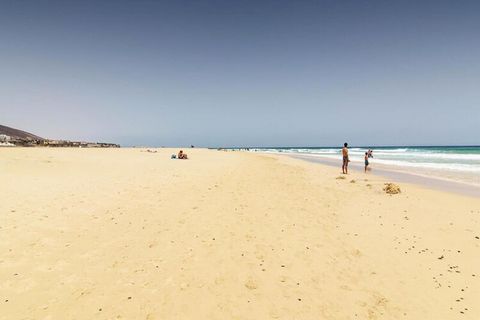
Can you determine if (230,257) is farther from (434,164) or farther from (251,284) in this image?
(434,164)

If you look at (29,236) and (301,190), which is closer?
(29,236)

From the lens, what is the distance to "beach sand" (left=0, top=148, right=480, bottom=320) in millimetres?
5266

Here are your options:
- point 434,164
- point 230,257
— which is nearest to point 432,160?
point 434,164

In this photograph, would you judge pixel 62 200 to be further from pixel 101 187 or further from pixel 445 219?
pixel 445 219

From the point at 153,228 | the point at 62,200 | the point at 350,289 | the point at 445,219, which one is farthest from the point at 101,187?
the point at 445,219

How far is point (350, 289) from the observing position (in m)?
5.89

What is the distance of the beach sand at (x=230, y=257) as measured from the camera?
17.3ft

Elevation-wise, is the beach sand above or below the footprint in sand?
above

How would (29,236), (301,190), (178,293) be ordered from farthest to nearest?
(301,190) → (29,236) → (178,293)

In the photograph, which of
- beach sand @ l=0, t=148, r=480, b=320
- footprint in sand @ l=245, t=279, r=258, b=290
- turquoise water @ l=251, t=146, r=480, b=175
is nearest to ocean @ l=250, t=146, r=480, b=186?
turquoise water @ l=251, t=146, r=480, b=175

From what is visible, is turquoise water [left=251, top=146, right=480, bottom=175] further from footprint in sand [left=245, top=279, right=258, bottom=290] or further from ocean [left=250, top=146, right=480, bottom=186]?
footprint in sand [left=245, top=279, right=258, bottom=290]

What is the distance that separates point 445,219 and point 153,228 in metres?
10.1

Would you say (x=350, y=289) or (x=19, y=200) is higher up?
(x=19, y=200)

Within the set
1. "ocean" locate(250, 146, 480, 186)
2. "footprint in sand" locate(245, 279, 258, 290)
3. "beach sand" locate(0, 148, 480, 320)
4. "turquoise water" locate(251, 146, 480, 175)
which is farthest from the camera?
"turquoise water" locate(251, 146, 480, 175)
